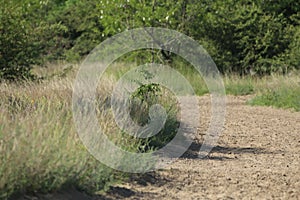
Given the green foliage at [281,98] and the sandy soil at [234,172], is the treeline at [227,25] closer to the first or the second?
the green foliage at [281,98]

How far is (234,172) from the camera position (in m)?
7.62

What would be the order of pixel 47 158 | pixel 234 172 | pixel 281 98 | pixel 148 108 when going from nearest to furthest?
pixel 47 158 → pixel 234 172 → pixel 148 108 → pixel 281 98

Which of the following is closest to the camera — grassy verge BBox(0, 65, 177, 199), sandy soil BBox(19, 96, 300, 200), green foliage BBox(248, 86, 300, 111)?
grassy verge BBox(0, 65, 177, 199)

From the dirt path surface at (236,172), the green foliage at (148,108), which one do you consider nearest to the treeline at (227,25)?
the dirt path surface at (236,172)

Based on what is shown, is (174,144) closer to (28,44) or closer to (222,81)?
(28,44)

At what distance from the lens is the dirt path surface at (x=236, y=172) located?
6.62 meters

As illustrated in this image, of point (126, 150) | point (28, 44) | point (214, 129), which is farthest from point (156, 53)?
point (126, 150)

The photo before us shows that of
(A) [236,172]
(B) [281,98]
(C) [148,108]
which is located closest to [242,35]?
(B) [281,98]

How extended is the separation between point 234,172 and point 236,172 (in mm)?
26

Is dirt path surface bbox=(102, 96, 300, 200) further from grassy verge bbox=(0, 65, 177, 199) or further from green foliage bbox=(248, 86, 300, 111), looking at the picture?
green foliage bbox=(248, 86, 300, 111)

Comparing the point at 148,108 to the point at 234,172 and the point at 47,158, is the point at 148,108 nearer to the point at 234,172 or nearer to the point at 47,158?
the point at 234,172

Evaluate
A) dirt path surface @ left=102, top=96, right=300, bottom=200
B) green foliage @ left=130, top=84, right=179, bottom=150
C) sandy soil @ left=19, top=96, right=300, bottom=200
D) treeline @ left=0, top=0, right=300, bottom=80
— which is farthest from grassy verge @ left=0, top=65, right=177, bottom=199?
treeline @ left=0, top=0, right=300, bottom=80

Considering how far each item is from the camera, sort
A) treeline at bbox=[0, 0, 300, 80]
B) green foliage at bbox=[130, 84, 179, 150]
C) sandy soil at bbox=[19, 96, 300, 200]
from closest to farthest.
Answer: sandy soil at bbox=[19, 96, 300, 200] → green foliage at bbox=[130, 84, 179, 150] → treeline at bbox=[0, 0, 300, 80]

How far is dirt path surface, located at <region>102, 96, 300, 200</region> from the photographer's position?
261 inches
